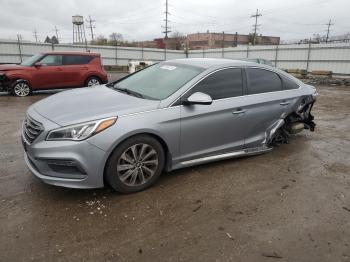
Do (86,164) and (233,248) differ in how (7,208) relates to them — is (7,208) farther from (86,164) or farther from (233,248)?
(233,248)

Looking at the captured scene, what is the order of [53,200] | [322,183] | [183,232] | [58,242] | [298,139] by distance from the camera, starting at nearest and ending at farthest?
[58,242], [183,232], [53,200], [322,183], [298,139]

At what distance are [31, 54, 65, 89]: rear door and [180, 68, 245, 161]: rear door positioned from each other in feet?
29.4

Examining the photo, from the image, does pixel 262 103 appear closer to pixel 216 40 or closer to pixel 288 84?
pixel 288 84

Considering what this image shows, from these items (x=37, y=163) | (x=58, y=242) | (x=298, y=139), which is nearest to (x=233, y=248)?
(x=58, y=242)

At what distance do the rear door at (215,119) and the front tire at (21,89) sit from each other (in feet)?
30.5

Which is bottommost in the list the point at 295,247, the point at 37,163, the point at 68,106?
the point at 295,247

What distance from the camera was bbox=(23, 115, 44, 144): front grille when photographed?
3.26 metres

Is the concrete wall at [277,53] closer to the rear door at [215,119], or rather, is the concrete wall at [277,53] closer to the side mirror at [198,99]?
the rear door at [215,119]

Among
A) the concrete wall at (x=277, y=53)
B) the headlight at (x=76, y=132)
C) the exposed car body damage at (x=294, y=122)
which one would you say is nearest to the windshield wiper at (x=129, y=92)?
the headlight at (x=76, y=132)

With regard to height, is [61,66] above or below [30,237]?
above

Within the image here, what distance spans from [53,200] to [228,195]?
6.71ft

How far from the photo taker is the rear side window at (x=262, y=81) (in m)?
4.62

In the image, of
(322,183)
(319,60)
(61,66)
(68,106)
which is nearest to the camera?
(68,106)

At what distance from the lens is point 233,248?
270 centimetres
